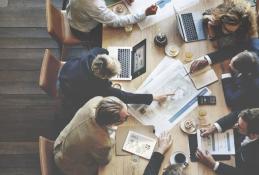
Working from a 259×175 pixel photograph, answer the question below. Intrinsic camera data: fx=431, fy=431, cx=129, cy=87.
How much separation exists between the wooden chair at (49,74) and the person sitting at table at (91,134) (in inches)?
19.1

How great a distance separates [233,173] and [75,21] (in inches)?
74.7

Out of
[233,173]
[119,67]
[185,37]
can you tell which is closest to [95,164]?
[119,67]

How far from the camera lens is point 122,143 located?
312 centimetres

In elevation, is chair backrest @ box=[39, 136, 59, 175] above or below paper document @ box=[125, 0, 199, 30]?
below

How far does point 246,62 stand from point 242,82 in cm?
17

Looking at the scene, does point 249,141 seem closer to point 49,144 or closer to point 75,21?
point 49,144

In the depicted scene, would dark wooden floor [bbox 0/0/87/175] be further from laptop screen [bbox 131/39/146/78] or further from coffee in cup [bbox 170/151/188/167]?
coffee in cup [bbox 170/151/188/167]

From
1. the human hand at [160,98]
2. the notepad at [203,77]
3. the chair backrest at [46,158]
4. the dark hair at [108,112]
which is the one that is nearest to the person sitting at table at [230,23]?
the notepad at [203,77]

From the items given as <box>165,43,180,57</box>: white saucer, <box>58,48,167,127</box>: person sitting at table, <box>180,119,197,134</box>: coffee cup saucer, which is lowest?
<box>180,119,197,134</box>: coffee cup saucer

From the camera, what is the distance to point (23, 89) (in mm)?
4387

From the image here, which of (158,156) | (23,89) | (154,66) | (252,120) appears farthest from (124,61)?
(23,89)

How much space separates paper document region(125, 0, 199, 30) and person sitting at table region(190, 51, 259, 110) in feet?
2.32

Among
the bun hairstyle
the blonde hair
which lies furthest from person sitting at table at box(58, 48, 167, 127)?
the blonde hair

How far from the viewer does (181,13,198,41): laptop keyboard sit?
3502 millimetres
